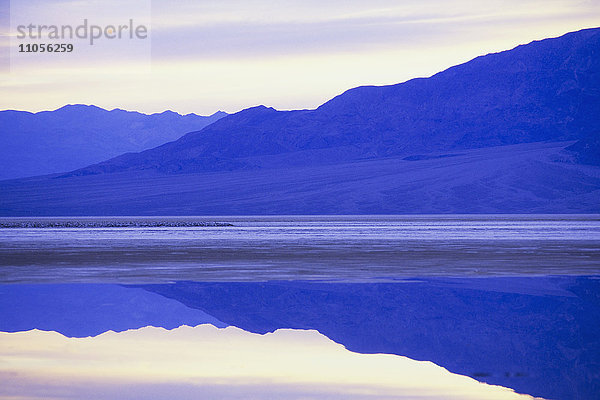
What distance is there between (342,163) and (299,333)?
17422cm

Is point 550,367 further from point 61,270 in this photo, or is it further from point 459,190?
point 459,190

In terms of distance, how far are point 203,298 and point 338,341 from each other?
5.38 m

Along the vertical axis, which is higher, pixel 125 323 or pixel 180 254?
pixel 125 323

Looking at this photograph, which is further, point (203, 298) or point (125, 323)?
point (203, 298)

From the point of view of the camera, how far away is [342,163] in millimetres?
184625

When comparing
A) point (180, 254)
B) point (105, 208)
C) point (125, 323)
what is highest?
point (125, 323)

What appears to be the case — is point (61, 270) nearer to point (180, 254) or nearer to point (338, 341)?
point (180, 254)

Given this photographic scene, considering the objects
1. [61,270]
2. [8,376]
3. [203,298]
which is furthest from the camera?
[61,270]

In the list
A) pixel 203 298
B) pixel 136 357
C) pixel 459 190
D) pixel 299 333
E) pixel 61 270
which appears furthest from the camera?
pixel 459 190

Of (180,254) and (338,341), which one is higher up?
(338,341)

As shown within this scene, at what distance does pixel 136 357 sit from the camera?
908 centimetres

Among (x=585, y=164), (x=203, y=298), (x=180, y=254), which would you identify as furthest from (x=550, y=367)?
(x=585, y=164)

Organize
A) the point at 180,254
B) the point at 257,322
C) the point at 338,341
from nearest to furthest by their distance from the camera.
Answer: the point at 338,341, the point at 257,322, the point at 180,254

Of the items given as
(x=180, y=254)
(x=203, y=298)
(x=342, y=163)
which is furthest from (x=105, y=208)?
(x=203, y=298)
